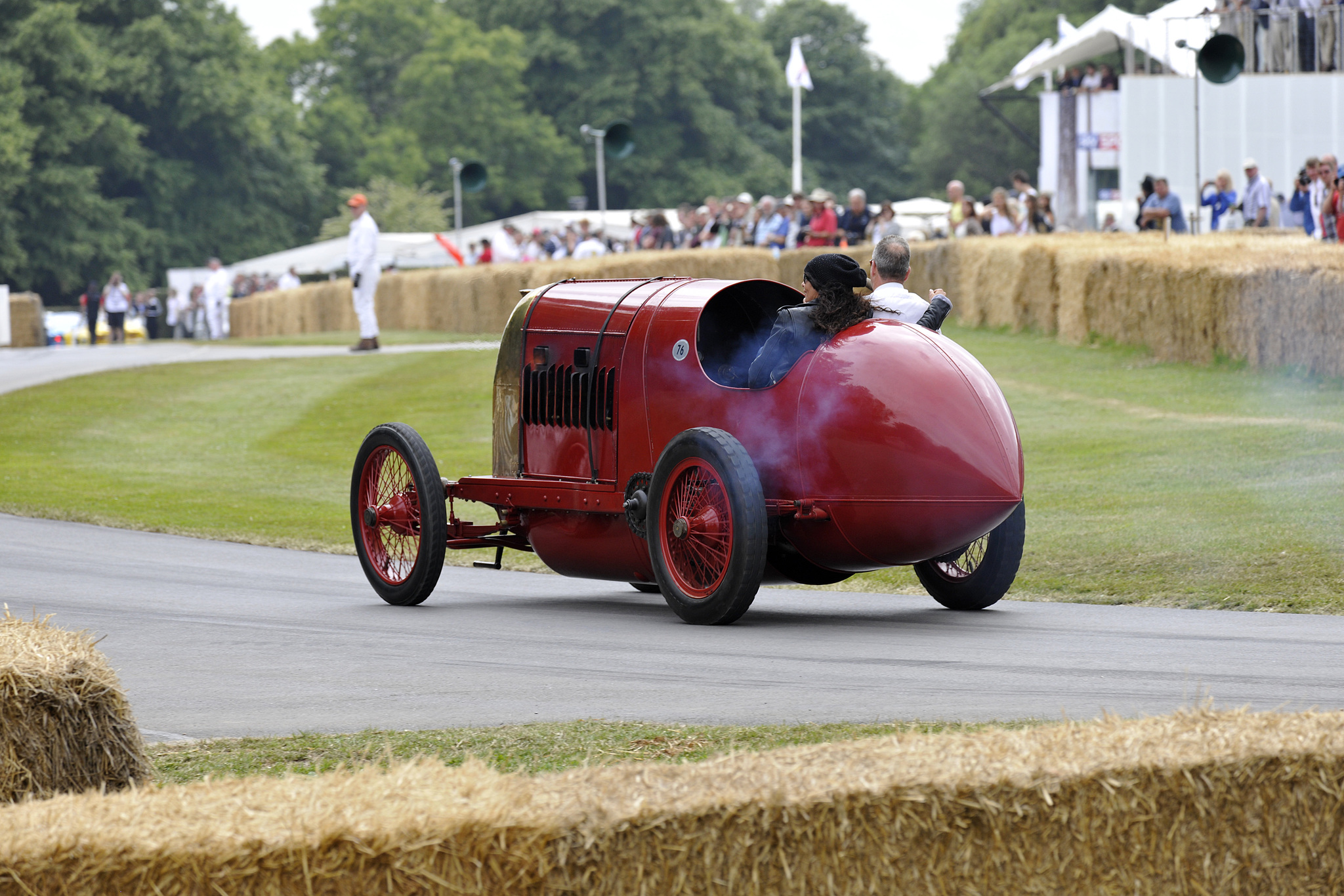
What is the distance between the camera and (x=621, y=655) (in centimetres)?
753

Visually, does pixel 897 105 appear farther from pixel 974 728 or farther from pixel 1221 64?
pixel 974 728

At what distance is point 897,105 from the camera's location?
112m

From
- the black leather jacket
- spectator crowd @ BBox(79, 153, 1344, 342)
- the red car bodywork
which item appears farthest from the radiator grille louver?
spectator crowd @ BBox(79, 153, 1344, 342)

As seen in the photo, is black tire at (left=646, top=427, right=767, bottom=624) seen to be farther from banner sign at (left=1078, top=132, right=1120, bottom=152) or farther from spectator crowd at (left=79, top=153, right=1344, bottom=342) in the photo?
banner sign at (left=1078, top=132, right=1120, bottom=152)

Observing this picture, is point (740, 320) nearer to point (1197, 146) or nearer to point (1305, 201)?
point (1197, 146)

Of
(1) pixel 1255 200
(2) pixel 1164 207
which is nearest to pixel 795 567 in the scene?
(2) pixel 1164 207

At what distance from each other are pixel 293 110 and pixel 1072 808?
290 ft

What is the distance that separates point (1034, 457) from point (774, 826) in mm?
12001

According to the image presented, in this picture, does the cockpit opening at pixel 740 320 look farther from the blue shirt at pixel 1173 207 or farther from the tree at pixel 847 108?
the tree at pixel 847 108

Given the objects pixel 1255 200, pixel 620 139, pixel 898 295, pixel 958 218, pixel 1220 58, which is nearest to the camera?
pixel 898 295

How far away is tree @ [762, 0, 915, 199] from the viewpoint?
10769 cm

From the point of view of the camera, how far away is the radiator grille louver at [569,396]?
897 centimetres

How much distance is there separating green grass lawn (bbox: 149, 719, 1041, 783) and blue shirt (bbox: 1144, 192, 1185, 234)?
20791 millimetres

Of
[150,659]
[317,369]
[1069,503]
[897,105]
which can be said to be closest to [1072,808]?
[150,659]
